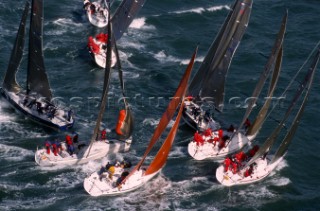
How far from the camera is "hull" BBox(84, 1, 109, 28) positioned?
275ft

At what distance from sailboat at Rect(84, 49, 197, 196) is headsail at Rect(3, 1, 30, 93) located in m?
15.8

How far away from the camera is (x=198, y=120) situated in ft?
216

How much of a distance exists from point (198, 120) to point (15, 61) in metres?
19.3

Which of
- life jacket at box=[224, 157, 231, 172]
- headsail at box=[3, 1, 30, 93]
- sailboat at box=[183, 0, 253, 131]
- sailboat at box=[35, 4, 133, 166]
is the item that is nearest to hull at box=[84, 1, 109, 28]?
headsail at box=[3, 1, 30, 93]

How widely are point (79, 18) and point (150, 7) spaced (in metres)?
11.1

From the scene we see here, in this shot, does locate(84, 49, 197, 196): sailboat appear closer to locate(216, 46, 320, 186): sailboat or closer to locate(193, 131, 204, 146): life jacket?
locate(193, 131, 204, 146): life jacket

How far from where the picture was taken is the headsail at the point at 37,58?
199ft

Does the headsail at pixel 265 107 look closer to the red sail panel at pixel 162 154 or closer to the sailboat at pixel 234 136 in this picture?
the sailboat at pixel 234 136

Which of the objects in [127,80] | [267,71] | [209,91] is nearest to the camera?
[267,71]

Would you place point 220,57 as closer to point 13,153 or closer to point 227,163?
point 227,163

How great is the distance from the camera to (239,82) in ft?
246

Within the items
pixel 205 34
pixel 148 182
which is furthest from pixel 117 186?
pixel 205 34

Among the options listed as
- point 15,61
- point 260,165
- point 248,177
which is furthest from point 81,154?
point 260,165

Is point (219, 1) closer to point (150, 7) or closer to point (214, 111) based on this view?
point (150, 7)
